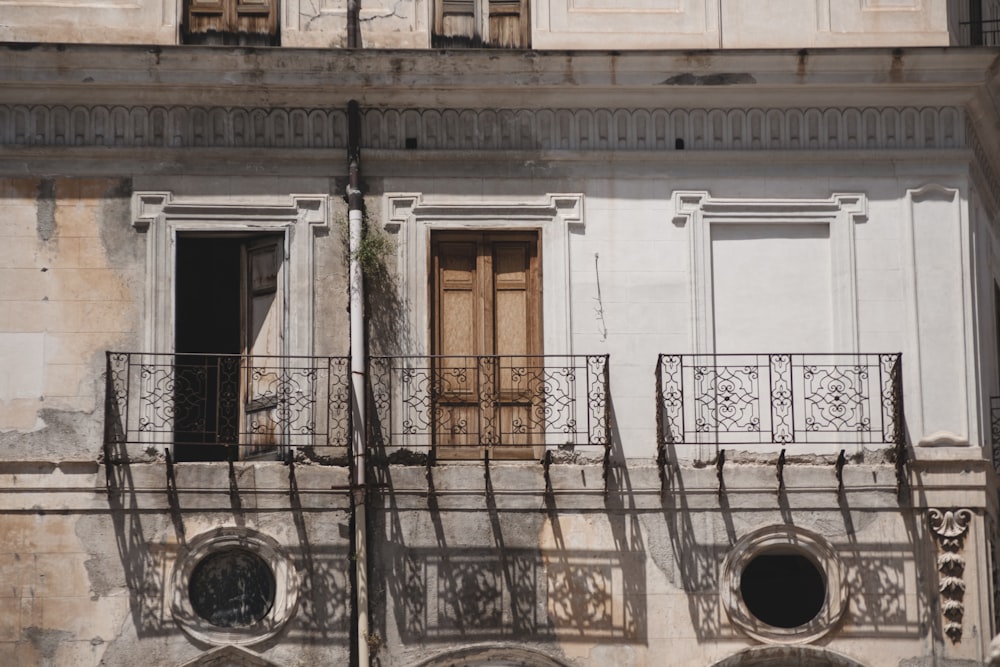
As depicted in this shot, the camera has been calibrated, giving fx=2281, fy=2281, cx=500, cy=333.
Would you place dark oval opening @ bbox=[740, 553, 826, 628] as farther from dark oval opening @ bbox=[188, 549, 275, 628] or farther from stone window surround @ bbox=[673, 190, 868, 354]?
dark oval opening @ bbox=[188, 549, 275, 628]

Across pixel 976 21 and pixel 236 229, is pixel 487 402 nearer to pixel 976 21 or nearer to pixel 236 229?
pixel 236 229

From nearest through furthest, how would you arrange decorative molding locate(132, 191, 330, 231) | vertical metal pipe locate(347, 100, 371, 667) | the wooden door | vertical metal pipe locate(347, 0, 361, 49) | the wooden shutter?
vertical metal pipe locate(347, 100, 371, 667) < the wooden door < decorative molding locate(132, 191, 330, 231) < vertical metal pipe locate(347, 0, 361, 49) < the wooden shutter

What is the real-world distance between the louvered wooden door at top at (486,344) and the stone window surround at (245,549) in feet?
5.69

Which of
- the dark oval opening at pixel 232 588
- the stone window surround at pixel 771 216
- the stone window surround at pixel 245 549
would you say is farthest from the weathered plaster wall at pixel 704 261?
the dark oval opening at pixel 232 588

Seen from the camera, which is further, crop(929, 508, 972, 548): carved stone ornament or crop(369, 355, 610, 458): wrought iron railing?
crop(369, 355, 610, 458): wrought iron railing

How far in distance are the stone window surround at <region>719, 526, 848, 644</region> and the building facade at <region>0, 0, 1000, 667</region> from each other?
3 cm

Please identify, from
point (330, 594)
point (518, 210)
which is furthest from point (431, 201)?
point (330, 594)

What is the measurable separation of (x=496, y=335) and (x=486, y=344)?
0.14 m

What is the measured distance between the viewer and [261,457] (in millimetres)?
20156

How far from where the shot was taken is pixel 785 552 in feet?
65.2

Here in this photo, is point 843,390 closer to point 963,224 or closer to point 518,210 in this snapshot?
point 963,224

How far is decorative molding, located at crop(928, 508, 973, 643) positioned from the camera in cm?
1961

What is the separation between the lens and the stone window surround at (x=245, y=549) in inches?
768

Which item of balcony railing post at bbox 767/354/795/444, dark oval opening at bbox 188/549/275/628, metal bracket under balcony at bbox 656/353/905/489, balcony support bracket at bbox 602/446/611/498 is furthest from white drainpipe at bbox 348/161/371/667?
balcony railing post at bbox 767/354/795/444
